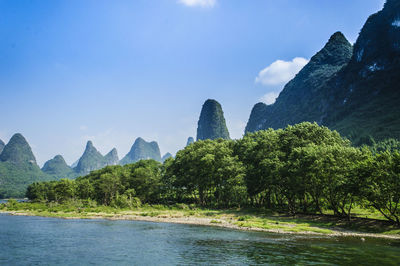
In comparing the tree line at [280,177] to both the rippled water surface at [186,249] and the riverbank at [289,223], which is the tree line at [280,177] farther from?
the rippled water surface at [186,249]

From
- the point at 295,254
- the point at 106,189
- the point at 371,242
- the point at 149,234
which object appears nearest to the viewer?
the point at 295,254

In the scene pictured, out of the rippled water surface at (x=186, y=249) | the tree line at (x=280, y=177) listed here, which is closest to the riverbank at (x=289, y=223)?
the tree line at (x=280, y=177)

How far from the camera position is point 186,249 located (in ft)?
95.9

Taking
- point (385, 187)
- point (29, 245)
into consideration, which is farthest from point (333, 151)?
point (29, 245)

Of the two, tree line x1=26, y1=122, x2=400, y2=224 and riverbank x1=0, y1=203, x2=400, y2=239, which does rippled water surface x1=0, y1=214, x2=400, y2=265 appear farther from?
tree line x1=26, y1=122, x2=400, y2=224

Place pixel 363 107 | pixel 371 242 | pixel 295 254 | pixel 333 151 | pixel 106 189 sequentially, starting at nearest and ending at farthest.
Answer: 1. pixel 295 254
2. pixel 371 242
3. pixel 333 151
4. pixel 106 189
5. pixel 363 107

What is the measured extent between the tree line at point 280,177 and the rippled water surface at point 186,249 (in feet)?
29.4

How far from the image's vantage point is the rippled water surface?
24.4 m

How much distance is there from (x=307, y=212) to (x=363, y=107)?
169828 millimetres

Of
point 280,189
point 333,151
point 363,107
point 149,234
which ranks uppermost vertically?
point 363,107

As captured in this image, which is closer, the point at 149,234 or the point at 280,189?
Answer: the point at 149,234

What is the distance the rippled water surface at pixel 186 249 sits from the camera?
24438mm

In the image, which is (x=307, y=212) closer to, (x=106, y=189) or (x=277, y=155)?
(x=277, y=155)

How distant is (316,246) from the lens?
2991 cm
